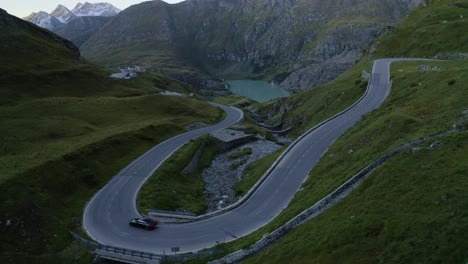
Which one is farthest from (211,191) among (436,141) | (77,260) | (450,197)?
(450,197)

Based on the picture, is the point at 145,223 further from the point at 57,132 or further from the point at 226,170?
the point at 57,132

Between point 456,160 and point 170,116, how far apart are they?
82729 mm

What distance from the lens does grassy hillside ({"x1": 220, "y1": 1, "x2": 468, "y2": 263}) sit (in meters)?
23.9

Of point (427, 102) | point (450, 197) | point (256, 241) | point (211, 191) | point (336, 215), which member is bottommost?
point (211, 191)

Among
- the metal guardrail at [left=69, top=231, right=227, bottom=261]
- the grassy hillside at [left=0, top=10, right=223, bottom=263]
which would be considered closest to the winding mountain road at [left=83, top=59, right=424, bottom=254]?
the metal guardrail at [left=69, top=231, right=227, bottom=261]

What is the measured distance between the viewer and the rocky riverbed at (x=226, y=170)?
55.7m

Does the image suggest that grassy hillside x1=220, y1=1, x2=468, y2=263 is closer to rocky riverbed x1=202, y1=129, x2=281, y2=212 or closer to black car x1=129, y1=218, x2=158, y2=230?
black car x1=129, y1=218, x2=158, y2=230

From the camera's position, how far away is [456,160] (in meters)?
30.5

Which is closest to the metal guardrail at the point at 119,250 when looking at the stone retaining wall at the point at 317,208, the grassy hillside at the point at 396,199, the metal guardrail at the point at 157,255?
the metal guardrail at the point at 157,255

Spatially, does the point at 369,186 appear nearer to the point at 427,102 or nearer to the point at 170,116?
the point at 427,102

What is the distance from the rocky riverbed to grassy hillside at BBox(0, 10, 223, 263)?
14.6 meters

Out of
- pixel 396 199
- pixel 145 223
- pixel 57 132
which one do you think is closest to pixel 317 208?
pixel 396 199

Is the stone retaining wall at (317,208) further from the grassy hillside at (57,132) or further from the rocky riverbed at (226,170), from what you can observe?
the rocky riverbed at (226,170)

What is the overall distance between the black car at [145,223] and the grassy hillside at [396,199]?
445 inches
